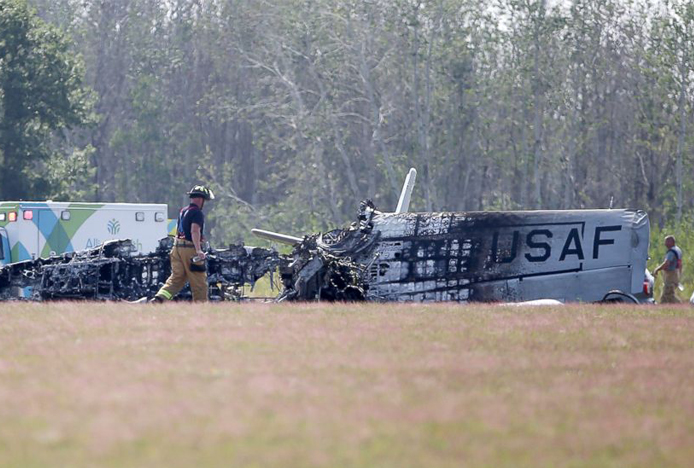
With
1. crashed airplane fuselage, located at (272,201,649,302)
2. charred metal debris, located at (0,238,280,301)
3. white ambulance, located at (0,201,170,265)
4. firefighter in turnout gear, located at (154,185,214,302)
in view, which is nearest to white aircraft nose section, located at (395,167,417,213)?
crashed airplane fuselage, located at (272,201,649,302)

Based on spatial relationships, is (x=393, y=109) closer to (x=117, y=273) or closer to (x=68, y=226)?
(x=68, y=226)

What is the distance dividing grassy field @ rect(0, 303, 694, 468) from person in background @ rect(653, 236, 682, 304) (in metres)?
7.92

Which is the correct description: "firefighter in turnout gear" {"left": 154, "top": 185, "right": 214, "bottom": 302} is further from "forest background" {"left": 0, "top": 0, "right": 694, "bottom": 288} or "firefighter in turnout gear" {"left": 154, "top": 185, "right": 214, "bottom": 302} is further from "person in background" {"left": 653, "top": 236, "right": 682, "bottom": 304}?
"forest background" {"left": 0, "top": 0, "right": 694, "bottom": 288}

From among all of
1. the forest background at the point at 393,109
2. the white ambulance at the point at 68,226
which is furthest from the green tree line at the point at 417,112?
the white ambulance at the point at 68,226

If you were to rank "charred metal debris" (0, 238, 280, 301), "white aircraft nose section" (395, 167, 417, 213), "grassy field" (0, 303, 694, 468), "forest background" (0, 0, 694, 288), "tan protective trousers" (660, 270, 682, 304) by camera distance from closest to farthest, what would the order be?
"grassy field" (0, 303, 694, 468) → "charred metal debris" (0, 238, 280, 301) → "white aircraft nose section" (395, 167, 417, 213) → "tan protective trousers" (660, 270, 682, 304) → "forest background" (0, 0, 694, 288)

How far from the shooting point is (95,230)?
82.4 feet

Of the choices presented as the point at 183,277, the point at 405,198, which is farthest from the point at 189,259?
the point at 405,198

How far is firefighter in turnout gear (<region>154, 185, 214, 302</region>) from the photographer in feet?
55.6

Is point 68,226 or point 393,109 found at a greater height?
point 393,109

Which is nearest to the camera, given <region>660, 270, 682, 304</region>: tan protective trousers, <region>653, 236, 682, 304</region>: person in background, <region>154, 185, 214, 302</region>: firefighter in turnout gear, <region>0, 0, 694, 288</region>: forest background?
<region>154, 185, 214, 302</region>: firefighter in turnout gear

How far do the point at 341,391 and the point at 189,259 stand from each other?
806 cm

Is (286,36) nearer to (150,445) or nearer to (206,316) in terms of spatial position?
(206,316)

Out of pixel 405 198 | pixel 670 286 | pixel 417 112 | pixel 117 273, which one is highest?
pixel 417 112

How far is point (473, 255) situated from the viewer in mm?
18312
